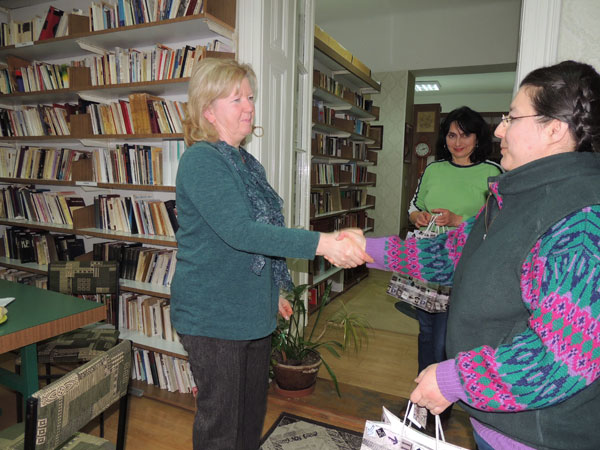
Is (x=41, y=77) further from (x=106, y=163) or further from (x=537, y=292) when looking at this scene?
(x=537, y=292)

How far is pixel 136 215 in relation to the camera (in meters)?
2.77

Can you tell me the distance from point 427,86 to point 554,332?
875cm

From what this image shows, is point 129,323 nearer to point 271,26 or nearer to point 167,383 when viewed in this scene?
point 167,383

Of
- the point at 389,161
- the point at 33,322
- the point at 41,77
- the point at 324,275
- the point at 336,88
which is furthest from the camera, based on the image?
the point at 389,161

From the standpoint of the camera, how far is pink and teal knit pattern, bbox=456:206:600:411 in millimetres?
673

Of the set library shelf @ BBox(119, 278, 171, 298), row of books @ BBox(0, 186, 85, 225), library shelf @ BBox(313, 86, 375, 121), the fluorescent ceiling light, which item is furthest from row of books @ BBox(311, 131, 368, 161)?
the fluorescent ceiling light

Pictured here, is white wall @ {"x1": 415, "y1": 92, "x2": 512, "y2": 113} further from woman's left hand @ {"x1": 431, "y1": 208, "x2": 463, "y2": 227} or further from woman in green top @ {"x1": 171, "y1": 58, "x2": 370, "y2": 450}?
woman in green top @ {"x1": 171, "y1": 58, "x2": 370, "y2": 450}

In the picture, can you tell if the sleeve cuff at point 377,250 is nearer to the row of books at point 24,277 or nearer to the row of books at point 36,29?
the row of books at point 24,277

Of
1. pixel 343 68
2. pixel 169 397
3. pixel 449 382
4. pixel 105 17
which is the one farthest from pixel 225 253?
pixel 343 68

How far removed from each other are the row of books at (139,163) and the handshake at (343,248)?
1.56 metres

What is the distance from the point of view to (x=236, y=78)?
1.38 metres

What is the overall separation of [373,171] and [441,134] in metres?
4.41

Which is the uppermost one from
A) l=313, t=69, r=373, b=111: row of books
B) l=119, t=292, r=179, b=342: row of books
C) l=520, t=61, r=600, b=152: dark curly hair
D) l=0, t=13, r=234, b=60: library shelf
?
l=313, t=69, r=373, b=111: row of books

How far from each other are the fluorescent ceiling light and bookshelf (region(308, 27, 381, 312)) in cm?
281
